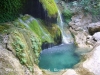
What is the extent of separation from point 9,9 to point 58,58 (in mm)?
4062

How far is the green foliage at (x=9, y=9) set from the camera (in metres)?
8.29

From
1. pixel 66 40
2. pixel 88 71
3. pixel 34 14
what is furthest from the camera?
pixel 66 40

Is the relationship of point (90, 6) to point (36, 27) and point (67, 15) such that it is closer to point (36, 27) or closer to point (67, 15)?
point (67, 15)

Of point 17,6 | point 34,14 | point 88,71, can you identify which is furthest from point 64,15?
point 88,71

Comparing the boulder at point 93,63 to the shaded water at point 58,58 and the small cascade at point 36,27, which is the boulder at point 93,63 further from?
the small cascade at point 36,27

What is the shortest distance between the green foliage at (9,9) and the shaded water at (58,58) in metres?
2.93

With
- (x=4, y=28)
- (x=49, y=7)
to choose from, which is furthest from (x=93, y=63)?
(x=49, y=7)

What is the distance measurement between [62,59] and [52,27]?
107 inches

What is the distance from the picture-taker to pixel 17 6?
9.75 m

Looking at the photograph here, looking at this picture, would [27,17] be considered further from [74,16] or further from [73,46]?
[74,16]

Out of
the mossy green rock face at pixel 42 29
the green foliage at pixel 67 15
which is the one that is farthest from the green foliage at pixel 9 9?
the green foliage at pixel 67 15

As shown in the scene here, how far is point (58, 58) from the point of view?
10.6 m

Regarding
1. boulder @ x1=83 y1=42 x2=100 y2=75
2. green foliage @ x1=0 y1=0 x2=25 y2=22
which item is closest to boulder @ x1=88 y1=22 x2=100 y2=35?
boulder @ x1=83 y1=42 x2=100 y2=75

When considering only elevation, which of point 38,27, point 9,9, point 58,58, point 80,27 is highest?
point 9,9
